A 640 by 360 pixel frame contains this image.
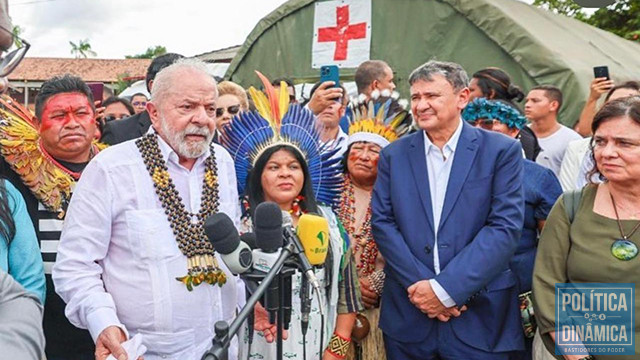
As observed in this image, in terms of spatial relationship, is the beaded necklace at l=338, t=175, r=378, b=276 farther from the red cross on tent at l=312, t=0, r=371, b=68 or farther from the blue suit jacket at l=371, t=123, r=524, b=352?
the red cross on tent at l=312, t=0, r=371, b=68

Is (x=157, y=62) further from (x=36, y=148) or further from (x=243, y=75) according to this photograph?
(x=243, y=75)

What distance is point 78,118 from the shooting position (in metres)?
3.27

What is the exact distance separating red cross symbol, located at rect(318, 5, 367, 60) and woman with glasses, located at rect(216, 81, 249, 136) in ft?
15.2

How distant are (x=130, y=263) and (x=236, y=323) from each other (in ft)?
2.87

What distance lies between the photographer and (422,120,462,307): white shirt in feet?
10.8

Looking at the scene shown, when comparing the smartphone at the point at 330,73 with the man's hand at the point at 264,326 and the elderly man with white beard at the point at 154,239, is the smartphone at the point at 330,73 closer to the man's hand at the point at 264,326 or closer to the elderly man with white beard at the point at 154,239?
the elderly man with white beard at the point at 154,239

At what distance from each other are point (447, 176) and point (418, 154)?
20 cm

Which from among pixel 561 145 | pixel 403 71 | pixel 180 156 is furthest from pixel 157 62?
pixel 403 71

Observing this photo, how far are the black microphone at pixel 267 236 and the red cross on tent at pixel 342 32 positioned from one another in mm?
7480

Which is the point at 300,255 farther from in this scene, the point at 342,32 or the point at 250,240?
the point at 342,32

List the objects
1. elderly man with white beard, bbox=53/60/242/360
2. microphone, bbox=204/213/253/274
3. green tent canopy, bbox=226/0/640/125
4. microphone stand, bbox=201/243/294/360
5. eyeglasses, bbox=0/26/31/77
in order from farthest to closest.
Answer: green tent canopy, bbox=226/0/640/125 → elderly man with white beard, bbox=53/60/242/360 → microphone, bbox=204/213/253/274 → microphone stand, bbox=201/243/294/360 → eyeglasses, bbox=0/26/31/77

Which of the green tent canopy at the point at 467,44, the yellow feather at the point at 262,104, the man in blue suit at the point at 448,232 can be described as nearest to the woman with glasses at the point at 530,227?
the man in blue suit at the point at 448,232

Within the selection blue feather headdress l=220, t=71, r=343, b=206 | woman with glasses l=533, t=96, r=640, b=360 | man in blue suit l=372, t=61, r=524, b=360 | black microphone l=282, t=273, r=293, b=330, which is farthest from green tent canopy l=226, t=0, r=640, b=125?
black microphone l=282, t=273, r=293, b=330

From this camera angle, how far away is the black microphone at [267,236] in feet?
6.77
